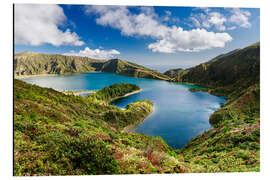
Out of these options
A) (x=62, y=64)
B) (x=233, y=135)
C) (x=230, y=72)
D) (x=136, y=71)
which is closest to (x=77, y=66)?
(x=62, y=64)

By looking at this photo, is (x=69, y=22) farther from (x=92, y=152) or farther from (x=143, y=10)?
(x=92, y=152)

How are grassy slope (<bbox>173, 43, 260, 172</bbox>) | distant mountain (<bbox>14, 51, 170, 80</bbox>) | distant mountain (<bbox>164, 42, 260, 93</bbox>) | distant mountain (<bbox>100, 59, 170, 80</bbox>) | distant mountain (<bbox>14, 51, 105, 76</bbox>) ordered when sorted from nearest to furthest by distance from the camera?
1. grassy slope (<bbox>173, 43, 260, 172</bbox>)
2. distant mountain (<bbox>164, 42, 260, 93</bbox>)
3. distant mountain (<bbox>100, 59, 170, 80</bbox>)
4. distant mountain (<bbox>14, 51, 170, 80</bbox>)
5. distant mountain (<bbox>14, 51, 105, 76</bbox>)

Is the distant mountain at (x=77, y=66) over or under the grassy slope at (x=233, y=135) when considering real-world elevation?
over

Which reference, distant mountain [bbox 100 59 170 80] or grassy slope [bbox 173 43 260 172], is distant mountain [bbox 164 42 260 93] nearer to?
grassy slope [bbox 173 43 260 172]

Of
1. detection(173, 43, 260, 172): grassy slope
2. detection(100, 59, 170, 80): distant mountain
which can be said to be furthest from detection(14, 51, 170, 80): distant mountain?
detection(173, 43, 260, 172): grassy slope

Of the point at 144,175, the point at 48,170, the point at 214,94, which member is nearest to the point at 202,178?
the point at 144,175

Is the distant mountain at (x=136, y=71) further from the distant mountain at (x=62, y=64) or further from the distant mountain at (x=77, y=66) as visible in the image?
the distant mountain at (x=62, y=64)

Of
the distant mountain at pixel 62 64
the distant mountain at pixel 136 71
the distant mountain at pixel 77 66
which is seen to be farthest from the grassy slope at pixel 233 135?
the distant mountain at pixel 62 64
